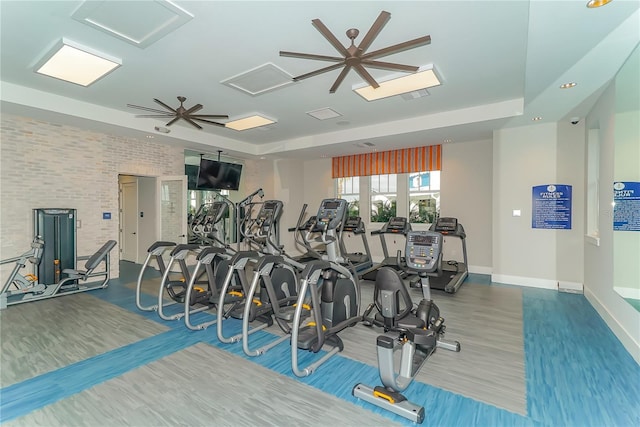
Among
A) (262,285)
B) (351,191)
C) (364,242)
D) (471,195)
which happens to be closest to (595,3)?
(262,285)

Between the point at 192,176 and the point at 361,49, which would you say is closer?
the point at 361,49

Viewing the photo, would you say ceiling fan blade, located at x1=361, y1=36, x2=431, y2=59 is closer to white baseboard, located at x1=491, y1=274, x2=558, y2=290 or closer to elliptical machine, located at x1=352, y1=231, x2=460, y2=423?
elliptical machine, located at x1=352, y1=231, x2=460, y2=423

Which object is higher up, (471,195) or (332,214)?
(471,195)

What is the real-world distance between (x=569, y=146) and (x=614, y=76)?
202cm

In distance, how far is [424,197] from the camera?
7.86 metres

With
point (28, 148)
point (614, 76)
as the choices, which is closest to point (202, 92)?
point (28, 148)

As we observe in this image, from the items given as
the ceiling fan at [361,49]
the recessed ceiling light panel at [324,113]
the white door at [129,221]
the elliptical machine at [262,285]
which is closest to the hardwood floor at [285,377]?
the elliptical machine at [262,285]

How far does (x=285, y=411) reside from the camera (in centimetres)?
226

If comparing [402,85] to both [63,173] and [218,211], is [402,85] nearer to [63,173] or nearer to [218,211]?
[218,211]

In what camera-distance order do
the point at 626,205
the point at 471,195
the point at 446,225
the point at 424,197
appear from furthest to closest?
1. the point at 424,197
2. the point at 471,195
3. the point at 446,225
4. the point at 626,205

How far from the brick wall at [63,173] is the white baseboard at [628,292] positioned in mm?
8375

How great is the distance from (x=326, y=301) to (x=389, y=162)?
18.5 ft

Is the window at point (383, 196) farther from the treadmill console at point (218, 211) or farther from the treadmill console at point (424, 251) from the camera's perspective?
the treadmill console at point (424, 251)

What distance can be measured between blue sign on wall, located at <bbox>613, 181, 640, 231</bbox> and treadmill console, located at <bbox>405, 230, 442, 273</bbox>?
8.05 feet
